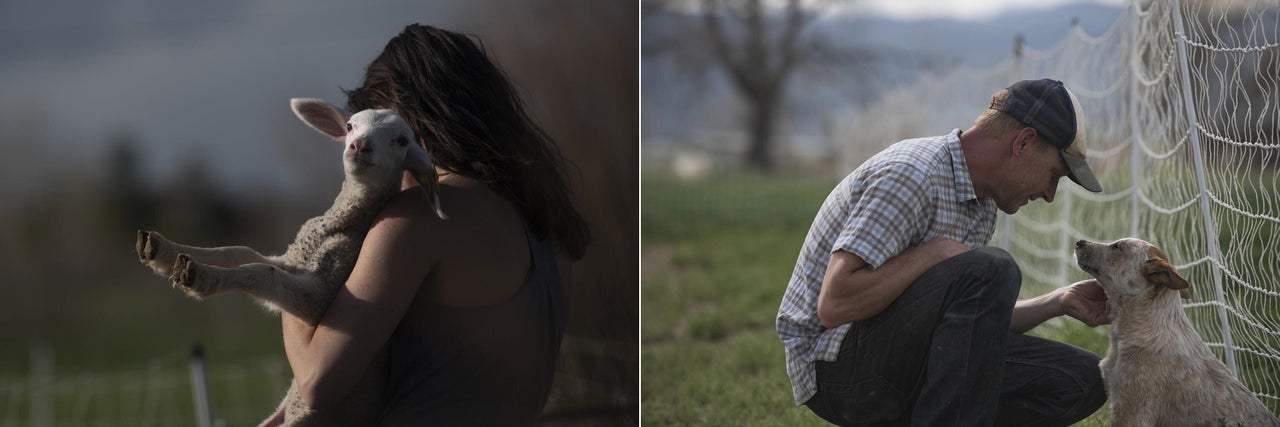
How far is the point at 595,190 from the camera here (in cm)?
266

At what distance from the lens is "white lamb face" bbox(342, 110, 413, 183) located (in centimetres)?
185

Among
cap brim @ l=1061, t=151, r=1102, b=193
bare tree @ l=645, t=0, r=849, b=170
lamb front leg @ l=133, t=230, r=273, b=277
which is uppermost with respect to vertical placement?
cap brim @ l=1061, t=151, r=1102, b=193

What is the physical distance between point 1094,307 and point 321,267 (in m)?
1.44

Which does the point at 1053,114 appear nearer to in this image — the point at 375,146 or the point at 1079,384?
the point at 1079,384

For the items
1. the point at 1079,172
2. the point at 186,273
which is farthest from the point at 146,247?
the point at 1079,172

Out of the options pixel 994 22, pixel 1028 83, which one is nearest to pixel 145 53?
pixel 1028 83

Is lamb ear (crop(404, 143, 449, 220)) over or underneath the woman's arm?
over

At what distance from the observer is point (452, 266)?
1970 mm

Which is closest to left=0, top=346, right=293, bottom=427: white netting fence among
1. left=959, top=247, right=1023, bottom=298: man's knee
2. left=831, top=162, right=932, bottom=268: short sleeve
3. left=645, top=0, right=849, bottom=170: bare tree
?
left=831, top=162, right=932, bottom=268: short sleeve

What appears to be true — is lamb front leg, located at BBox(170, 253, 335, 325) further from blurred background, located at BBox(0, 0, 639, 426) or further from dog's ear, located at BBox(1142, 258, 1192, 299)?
dog's ear, located at BBox(1142, 258, 1192, 299)

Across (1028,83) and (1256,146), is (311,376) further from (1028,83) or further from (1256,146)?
(1256,146)

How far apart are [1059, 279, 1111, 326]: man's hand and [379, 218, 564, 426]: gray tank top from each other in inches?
38.9

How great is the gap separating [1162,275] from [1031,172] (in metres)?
0.30

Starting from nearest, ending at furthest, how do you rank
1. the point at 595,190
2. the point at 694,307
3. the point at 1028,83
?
the point at 1028,83
the point at 595,190
the point at 694,307
